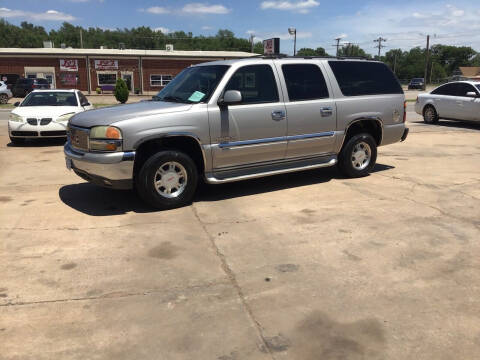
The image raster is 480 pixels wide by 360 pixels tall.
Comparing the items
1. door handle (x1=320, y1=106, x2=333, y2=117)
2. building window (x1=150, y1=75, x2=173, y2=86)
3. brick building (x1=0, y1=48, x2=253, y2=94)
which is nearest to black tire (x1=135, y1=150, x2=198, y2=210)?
door handle (x1=320, y1=106, x2=333, y2=117)

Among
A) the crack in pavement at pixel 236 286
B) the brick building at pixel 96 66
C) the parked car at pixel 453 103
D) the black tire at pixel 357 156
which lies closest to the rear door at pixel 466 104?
the parked car at pixel 453 103

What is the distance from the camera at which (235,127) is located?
5.86m

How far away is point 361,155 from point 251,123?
244cm

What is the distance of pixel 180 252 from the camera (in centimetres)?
438

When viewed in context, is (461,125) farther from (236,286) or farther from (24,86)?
(24,86)

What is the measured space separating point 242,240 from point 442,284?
77.1 inches

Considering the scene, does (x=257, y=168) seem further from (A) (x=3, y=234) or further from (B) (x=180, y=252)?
(A) (x=3, y=234)

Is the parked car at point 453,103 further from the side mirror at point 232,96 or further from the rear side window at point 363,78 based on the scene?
the side mirror at point 232,96

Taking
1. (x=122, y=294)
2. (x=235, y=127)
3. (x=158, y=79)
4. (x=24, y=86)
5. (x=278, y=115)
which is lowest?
(x=122, y=294)

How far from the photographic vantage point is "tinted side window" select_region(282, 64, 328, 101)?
6.39 m

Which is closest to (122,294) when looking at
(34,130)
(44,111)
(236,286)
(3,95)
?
(236,286)

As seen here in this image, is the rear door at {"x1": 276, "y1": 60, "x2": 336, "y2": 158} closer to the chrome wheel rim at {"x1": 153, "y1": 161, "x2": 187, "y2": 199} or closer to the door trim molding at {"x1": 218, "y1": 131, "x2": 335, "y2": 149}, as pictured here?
the door trim molding at {"x1": 218, "y1": 131, "x2": 335, "y2": 149}

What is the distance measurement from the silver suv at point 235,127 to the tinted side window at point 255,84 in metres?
0.01

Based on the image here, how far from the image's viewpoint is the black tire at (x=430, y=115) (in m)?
15.6
